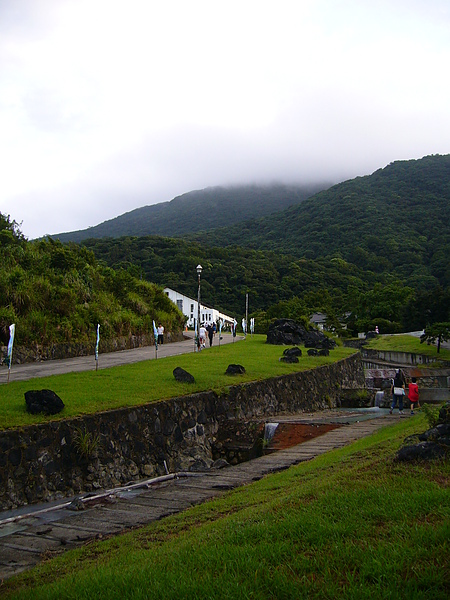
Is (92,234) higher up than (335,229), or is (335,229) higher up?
(92,234)

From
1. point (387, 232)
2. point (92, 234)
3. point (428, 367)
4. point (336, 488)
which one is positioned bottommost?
point (428, 367)

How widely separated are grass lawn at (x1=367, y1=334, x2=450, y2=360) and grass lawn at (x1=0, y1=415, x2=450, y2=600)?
4569 centimetres

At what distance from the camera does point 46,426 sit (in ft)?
32.4

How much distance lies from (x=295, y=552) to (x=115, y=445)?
24.1ft

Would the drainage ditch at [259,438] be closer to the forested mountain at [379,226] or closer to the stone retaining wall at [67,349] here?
the stone retaining wall at [67,349]

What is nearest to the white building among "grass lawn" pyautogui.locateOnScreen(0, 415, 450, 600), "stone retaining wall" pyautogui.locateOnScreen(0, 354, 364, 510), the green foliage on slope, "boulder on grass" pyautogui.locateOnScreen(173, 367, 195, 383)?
the green foliage on slope

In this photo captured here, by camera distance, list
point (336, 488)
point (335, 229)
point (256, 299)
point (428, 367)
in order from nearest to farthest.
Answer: point (336, 488) < point (428, 367) < point (256, 299) < point (335, 229)

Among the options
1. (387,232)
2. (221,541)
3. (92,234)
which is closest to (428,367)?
(221,541)

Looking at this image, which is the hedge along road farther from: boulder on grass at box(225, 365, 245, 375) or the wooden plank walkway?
the wooden plank walkway

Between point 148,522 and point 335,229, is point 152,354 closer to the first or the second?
point 148,522

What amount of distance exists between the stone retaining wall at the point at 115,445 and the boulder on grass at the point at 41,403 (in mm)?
420

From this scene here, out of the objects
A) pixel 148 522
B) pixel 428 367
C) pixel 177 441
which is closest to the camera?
pixel 148 522

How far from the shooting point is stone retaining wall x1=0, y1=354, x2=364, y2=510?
9.31 meters

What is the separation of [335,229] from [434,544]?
130911 mm
